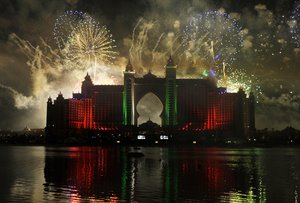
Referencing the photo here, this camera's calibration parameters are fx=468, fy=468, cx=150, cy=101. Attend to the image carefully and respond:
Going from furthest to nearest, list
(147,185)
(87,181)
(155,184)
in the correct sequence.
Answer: (87,181) → (155,184) → (147,185)

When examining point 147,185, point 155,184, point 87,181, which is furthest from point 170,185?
point 87,181

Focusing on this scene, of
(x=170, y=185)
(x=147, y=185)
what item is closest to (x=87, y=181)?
(x=147, y=185)

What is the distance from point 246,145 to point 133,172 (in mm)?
140429

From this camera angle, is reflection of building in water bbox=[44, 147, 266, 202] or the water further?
reflection of building in water bbox=[44, 147, 266, 202]

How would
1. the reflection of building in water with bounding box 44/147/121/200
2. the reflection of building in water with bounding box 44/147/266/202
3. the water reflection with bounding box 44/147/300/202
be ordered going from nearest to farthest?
the water reflection with bounding box 44/147/300/202, the reflection of building in water with bounding box 44/147/266/202, the reflection of building in water with bounding box 44/147/121/200

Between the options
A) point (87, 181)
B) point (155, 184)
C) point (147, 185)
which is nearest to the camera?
point (147, 185)

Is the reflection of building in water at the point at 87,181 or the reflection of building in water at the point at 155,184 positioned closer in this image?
the reflection of building in water at the point at 155,184

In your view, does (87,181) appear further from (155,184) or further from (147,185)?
(155,184)

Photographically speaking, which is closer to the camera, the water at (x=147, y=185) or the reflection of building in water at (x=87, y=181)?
the water at (x=147, y=185)

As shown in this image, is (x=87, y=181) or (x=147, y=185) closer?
(x=147, y=185)

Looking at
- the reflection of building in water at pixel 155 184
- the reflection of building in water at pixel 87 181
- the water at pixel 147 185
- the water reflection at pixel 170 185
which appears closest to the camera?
the water at pixel 147 185

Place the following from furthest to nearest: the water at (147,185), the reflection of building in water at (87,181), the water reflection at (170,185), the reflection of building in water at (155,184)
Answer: the reflection of building in water at (87,181) < the reflection of building in water at (155,184) < the water reflection at (170,185) < the water at (147,185)

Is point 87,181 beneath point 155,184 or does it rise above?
above

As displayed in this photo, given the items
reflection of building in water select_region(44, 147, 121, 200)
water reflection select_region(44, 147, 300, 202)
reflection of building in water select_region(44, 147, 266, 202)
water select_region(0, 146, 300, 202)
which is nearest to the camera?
water select_region(0, 146, 300, 202)
